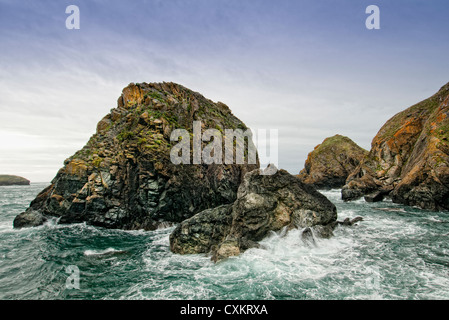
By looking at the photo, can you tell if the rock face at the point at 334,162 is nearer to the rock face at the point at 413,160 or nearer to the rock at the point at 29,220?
the rock face at the point at 413,160

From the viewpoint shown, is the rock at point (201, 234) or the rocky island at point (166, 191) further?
the rocky island at point (166, 191)

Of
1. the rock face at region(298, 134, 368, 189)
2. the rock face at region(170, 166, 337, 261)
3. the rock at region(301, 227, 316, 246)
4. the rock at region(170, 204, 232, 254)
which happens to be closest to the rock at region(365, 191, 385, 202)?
the rock face at region(170, 166, 337, 261)

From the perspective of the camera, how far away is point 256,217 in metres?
18.2

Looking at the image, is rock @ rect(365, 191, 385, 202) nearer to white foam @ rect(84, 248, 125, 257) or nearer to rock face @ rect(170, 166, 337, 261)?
rock face @ rect(170, 166, 337, 261)

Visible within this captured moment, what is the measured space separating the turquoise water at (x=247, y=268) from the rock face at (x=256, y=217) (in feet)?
3.32

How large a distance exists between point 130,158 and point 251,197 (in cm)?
1833

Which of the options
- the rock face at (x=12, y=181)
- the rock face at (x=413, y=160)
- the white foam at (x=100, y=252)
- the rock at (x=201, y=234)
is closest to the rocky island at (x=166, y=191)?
the rock at (x=201, y=234)

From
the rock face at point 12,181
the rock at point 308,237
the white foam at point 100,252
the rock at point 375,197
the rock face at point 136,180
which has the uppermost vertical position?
the rock face at point 136,180

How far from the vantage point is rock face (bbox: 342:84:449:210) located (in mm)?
32594

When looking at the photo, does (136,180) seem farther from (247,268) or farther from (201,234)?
(247,268)

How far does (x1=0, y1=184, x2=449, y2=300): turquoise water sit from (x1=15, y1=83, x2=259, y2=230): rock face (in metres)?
5.58

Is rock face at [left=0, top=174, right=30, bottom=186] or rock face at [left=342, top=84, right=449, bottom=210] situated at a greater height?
rock face at [left=342, top=84, right=449, bottom=210]

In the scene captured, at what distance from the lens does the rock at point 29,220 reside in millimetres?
27422
